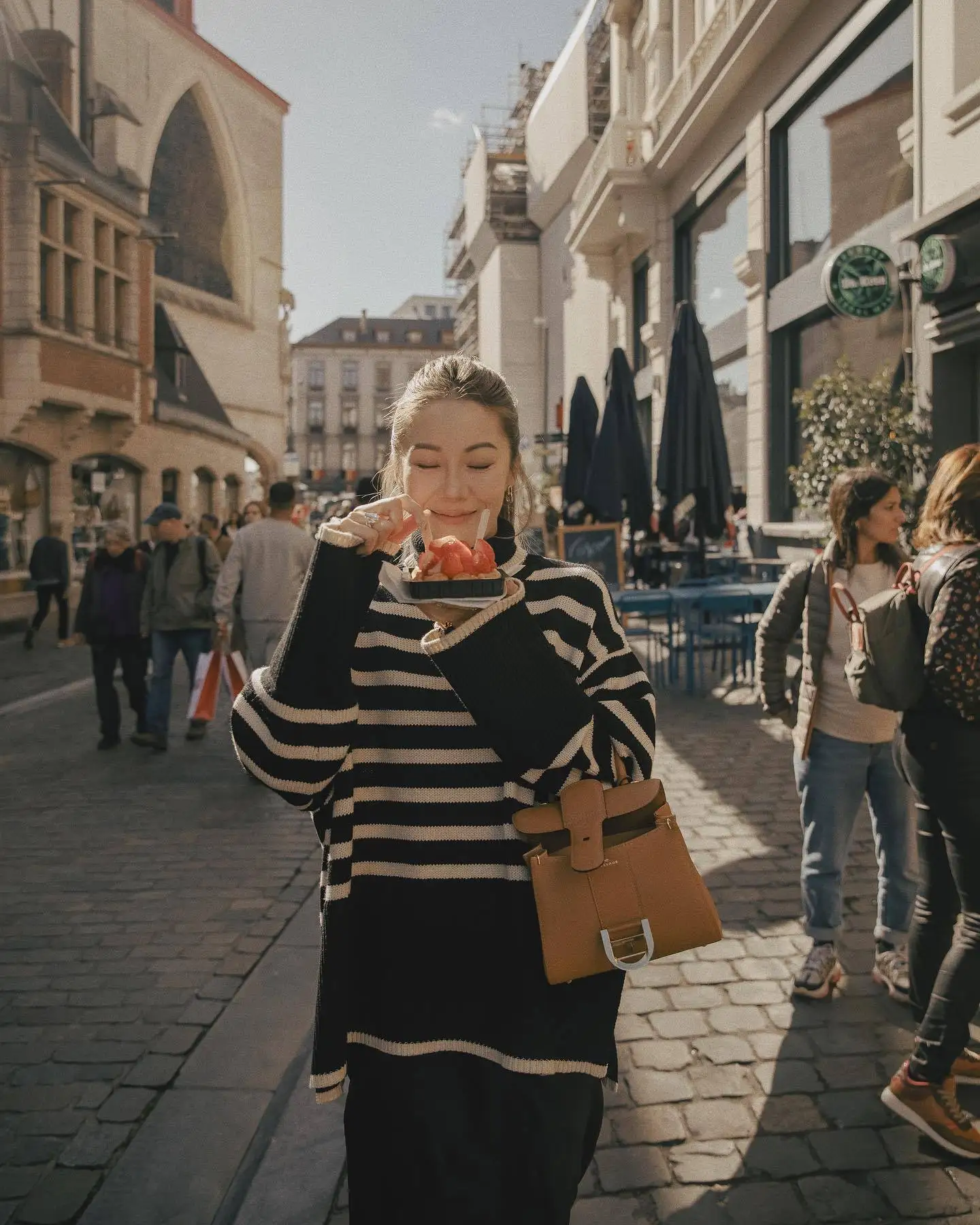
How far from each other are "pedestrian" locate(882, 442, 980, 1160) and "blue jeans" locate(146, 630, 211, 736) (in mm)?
6566

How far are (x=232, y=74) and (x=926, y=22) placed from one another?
3729 centimetres

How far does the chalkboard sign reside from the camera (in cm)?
1216

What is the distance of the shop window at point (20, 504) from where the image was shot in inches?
807

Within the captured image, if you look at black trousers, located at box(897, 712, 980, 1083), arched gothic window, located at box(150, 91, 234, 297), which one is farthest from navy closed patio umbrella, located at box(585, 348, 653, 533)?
arched gothic window, located at box(150, 91, 234, 297)

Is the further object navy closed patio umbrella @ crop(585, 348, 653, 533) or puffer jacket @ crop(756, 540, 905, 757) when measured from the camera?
navy closed patio umbrella @ crop(585, 348, 653, 533)

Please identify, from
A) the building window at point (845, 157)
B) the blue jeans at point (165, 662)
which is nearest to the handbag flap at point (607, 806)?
the blue jeans at point (165, 662)

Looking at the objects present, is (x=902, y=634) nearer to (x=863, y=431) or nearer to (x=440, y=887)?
(x=440, y=887)

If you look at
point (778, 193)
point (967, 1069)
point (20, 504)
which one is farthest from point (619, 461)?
point (20, 504)

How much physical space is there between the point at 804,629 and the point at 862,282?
289 inches

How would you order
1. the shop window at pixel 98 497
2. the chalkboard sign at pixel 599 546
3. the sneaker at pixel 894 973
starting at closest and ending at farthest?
1. the sneaker at pixel 894 973
2. the chalkboard sign at pixel 599 546
3. the shop window at pixel 98 497

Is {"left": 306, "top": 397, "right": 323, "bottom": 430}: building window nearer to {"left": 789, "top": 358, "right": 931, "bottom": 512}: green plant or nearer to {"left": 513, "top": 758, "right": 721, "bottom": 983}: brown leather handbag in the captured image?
{"left": 789, "top": 358, "right": 931, "bottom": 512}: green plant

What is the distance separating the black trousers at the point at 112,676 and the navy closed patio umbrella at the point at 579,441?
6498 millimetres

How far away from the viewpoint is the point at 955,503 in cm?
298

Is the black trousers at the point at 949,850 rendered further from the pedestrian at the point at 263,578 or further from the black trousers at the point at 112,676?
the black trousers at the point at 112,676
